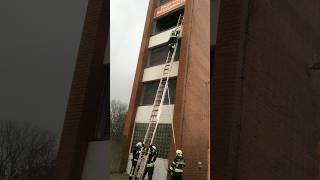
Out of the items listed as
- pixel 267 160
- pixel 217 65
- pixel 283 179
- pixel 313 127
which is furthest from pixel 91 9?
pixel 313 127

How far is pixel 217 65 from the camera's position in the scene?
4148 mm

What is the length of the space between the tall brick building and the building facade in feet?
2.32

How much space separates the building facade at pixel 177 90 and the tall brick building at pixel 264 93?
0.71m

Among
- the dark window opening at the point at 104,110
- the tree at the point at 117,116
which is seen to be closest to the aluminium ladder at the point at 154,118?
the tree at the point at 117,116

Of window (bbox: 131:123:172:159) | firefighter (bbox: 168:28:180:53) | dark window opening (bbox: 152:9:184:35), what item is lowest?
window (bbox: 131:123:172:159)

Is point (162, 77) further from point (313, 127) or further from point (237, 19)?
point (313, 127)

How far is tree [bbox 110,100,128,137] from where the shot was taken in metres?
3.24

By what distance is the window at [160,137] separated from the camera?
291cm

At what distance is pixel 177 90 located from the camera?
9.52 ft

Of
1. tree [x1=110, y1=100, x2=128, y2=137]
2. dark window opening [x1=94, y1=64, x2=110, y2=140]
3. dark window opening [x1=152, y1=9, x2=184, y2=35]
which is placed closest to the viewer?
dark window opening [x1=152, y1=9, x2=184, y2=35]

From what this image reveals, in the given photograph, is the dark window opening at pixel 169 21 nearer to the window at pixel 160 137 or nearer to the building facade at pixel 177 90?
the building facade at pixel 177 90

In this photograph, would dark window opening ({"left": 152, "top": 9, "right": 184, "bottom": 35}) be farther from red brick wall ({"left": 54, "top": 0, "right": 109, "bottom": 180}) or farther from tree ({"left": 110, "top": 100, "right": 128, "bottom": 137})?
red brick wall ({"left": 54, "top": 0, "right": 109, "bottom": 180})

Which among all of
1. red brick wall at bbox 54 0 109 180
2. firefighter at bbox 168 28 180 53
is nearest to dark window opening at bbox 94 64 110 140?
red brick wall at bbox 54 0 109 180

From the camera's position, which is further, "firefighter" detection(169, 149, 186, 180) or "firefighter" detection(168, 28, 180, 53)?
"firefighter" detection(168, 28, 180, 53)
